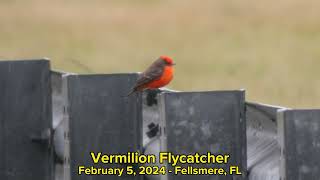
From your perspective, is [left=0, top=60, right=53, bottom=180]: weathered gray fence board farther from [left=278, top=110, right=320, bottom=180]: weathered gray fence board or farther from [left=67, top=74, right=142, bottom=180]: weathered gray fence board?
[left=278, top=110, right=320, bottom=180]: weathered gray fence board

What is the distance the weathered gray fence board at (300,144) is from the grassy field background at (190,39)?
731cm

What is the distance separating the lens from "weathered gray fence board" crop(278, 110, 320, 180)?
5793 mm

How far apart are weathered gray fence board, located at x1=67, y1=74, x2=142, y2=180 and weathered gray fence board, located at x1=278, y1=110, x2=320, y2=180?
2006mm

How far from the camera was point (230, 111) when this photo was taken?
261 inches

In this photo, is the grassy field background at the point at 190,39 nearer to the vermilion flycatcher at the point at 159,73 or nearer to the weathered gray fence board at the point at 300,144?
the vermilion flycatcher at the point at 159,73

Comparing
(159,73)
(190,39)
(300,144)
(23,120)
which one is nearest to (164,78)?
(159,73)

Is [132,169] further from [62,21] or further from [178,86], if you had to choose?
[62,21]

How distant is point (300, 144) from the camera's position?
19.2ft

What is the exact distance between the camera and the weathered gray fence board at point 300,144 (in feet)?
19.0

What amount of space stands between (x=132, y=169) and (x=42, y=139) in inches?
46.5

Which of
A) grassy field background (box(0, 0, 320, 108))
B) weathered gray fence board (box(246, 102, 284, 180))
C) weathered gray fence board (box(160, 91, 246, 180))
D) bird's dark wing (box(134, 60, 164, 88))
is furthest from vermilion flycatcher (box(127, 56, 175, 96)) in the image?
grassy field background (box(0, 0, 320, 108))

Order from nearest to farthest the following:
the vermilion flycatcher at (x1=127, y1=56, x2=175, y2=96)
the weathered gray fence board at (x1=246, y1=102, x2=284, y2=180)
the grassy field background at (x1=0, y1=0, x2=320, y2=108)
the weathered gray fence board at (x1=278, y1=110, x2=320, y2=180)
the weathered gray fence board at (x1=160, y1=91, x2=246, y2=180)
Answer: the weathered gray fence board at (x1=278, y1=110, x2=320, y2=180)
the weathered gray fence board at (x1=246, y1=102, x2=284, y2=180)
the weathered gray fence board at (x1=160, y1=91, x2=246, y2=180)
the vermilion flycatcher at (x1=127, y1=56, x2=175, y2=96)
the grassy field background at (x1=0, y1=0, x2=320, y2=108)

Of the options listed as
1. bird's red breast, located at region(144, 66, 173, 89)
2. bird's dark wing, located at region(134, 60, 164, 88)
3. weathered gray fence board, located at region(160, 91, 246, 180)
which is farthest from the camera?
bird's red breast, located at region(144, 66, 173, 89)

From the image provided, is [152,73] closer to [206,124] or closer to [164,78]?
[164,78]
